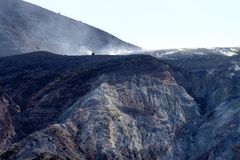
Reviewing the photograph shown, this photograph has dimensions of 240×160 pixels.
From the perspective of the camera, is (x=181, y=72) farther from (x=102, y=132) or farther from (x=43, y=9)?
(x=43, y=9)

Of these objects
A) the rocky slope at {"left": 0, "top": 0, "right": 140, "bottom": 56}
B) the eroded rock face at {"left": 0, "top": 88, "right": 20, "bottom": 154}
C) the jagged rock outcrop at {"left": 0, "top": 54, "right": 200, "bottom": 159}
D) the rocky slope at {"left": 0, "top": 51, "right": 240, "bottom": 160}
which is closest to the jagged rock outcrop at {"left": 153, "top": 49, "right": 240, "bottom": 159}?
the rocky slope at {"left": 0, "top": 51, "right": 240, "bottom": 160}

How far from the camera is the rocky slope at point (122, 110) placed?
72125mm

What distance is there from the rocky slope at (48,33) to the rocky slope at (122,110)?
35.5 metres

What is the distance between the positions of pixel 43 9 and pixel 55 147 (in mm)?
92978

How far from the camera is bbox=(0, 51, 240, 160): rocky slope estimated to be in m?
72.1

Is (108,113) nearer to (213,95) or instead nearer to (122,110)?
(122,110)

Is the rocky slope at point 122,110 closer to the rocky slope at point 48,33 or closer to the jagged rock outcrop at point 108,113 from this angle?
the jagged rock outcrop at point 108,113

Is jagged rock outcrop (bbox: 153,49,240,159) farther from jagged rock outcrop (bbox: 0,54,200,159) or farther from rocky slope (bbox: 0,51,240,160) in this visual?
jagged rock outcrop (bbox: 0,54,200,159)

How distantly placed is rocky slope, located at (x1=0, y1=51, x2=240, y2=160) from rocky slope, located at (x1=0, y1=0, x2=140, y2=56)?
35.5m

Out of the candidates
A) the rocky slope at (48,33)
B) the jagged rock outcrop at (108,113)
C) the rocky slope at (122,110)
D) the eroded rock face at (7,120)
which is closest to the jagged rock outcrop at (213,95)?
the rocky slope at (122,110)

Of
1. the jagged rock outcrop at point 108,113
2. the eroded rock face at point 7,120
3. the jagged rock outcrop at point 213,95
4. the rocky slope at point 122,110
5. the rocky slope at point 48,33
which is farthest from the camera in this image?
the rocky slope at point 48,33

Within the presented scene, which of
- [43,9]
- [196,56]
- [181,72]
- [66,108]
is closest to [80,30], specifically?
[43,9]

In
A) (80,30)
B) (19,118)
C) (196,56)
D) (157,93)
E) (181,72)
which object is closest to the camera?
(19,118)

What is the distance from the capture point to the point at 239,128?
76438mm
